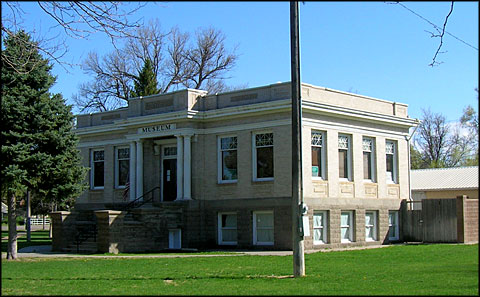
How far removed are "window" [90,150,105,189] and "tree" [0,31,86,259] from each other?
10668mm

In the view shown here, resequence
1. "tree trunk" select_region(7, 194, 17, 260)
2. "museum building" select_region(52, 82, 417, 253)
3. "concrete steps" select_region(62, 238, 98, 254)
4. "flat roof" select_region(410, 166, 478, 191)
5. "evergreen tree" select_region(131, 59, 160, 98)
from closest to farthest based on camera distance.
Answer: "tree trunk" select_region(7, 194, 17, 260) → "museum building" select_region(52, 82, 417, 253) → "concrete steps" select_region(62, 238, 98, 254) → "flat roof" select_region(410, 166, 478, 191) → "evergreen tree" select_region(131, 59, 160, 98)

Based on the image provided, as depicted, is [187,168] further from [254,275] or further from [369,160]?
[254,275]

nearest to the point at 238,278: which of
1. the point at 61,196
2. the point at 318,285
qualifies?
the point at 318,285

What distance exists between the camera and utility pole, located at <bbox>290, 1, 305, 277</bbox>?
15984 millimetres

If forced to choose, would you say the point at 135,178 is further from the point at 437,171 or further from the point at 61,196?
the point at 437,171

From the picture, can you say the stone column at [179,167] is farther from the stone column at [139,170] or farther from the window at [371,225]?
the window at [371,225]

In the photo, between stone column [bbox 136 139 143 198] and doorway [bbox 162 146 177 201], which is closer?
stone column [bbox 136 139 143 198]

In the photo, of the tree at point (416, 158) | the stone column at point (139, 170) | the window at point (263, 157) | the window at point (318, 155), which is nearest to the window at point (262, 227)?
the window at point (263, 157)

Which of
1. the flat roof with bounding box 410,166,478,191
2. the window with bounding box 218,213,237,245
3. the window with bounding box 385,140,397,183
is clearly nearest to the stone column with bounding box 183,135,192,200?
the window with bounding box 218,213,237,245

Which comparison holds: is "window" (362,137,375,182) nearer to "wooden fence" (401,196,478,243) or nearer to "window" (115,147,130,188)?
"wooden fence" (401,196,478,243)

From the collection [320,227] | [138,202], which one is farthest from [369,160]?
[138,202]

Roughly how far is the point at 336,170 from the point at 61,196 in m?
11.8

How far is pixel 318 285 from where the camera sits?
47.1ft

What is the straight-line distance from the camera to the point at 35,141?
24516 millimetres
